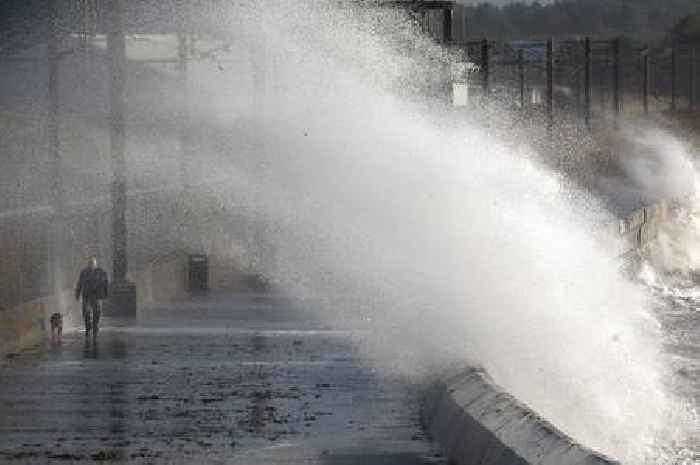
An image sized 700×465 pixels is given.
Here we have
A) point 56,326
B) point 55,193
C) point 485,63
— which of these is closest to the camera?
point 56,326

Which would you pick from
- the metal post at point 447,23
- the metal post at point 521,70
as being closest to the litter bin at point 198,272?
the metal post at point 447,23

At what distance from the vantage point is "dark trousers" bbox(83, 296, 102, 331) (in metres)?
25.3

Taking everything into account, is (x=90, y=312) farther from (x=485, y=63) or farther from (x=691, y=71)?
(x=691, y=71)

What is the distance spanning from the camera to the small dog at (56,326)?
24.8 meters

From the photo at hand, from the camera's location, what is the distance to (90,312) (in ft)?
83.4

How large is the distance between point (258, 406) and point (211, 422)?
119 centimetres

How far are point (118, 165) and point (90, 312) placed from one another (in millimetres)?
4735

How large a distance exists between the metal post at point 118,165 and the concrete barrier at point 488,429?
38.5ft

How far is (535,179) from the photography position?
42.6 meters

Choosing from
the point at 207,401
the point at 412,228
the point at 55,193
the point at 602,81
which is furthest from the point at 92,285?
the point at 602,81

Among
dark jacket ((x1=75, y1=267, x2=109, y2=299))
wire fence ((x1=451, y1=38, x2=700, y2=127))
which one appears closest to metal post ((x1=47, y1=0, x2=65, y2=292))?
dark jacket ((x1=75, y1=267, x2=109, y2=299))

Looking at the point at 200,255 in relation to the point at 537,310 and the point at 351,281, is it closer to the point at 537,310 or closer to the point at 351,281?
the point at 351,281

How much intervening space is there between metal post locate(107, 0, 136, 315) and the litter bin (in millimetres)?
6457

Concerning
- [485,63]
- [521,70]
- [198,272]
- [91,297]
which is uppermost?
[485,63]
